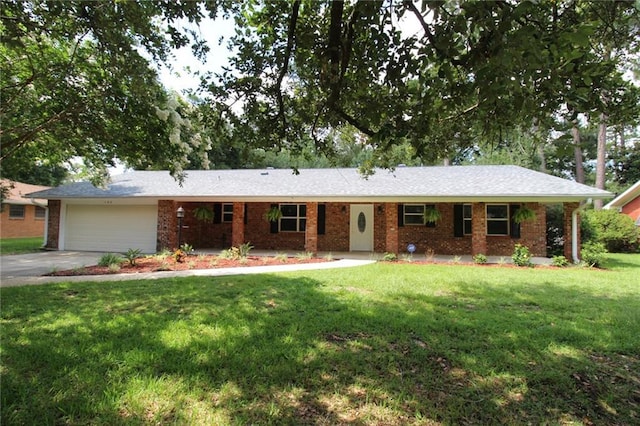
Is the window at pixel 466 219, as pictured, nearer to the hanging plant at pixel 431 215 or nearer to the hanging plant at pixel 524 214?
the hanging plant at pixel 431 215

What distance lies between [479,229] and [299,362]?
35.6ft

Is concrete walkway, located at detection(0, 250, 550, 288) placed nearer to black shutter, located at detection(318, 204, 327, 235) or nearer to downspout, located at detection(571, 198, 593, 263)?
downspout, located at detection(571, 198, 593, 263)

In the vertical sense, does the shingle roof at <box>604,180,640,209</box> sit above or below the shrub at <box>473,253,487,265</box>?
above

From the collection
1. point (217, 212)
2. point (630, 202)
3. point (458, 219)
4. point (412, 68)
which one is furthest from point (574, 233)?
point (217, 212)

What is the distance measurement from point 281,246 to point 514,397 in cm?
1313

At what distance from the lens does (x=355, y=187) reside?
1404 centimetres

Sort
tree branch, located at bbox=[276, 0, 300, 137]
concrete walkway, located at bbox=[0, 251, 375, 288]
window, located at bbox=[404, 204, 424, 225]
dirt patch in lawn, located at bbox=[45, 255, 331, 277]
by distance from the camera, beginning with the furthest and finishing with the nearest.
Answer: window, located at bbox=[404, 204, 424, 225], dirt patch in lawn, located at bbox=[45, 255, 331, 277], concrete walkway, located at bbox=[0, 251, 375, 288], tree branch, located at bbox=[276, 0, 300, 137]

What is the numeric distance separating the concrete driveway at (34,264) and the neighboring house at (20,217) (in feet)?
31.6

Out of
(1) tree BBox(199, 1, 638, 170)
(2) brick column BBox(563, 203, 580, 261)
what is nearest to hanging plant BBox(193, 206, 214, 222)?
(1) tree BBox(199, 1, 638, 170)

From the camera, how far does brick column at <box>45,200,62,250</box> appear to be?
15.5 meters

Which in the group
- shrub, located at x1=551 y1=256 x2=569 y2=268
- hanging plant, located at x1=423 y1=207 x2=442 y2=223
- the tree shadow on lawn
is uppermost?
hanging plant, located at x1=423 y1=207 x2=442 y2=223

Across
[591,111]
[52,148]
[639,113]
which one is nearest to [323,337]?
[591,111]

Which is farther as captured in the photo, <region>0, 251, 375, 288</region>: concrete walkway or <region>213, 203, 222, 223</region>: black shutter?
<region>213, 203, 222, 223</region>: black shutter

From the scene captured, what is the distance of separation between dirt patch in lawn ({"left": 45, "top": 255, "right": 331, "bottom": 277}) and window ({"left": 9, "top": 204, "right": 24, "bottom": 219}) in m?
16.5
